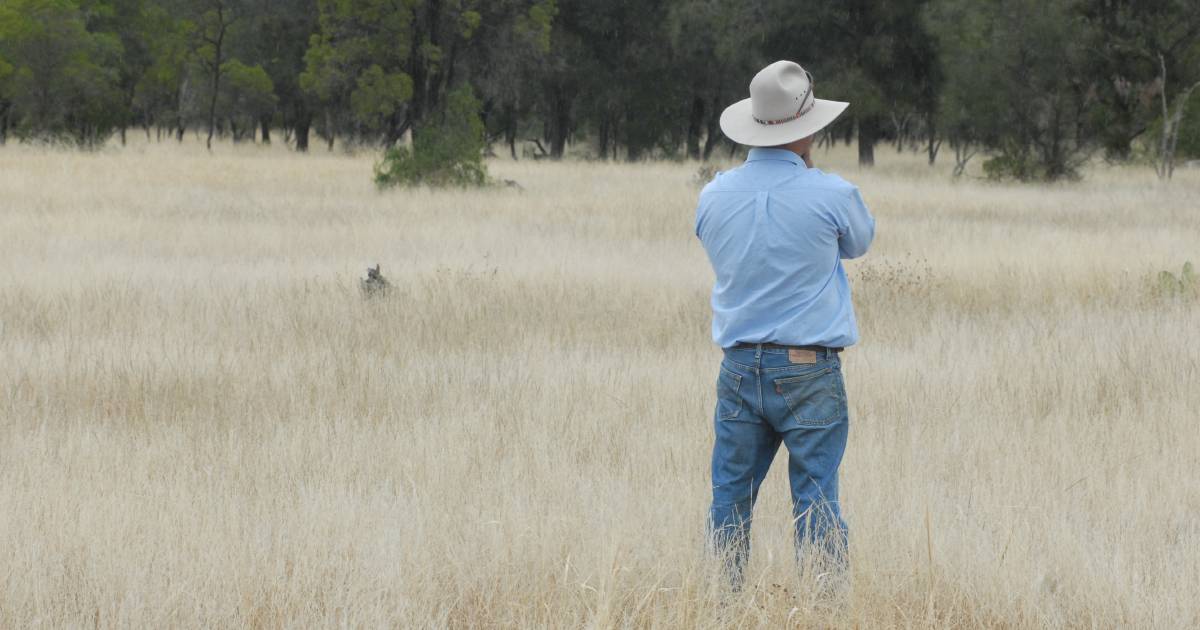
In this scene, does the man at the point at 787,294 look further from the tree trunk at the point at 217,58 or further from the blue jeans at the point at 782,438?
the tree trunk at the point at 217,58

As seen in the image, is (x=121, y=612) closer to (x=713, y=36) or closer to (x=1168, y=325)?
(x=1168, y=325)

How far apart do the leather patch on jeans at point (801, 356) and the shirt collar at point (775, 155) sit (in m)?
0.55

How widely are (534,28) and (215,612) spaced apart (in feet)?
113

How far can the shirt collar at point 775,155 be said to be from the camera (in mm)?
3613

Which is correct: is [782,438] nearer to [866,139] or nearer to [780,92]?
[780,92]

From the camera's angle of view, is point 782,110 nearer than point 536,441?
Yes

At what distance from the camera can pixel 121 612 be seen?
11.9ft

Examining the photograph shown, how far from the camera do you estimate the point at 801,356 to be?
3.49 m

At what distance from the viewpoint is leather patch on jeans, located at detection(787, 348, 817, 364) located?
348 centimetres

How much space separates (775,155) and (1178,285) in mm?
8542

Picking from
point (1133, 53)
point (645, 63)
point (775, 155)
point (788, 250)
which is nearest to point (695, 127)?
point (645, 63)

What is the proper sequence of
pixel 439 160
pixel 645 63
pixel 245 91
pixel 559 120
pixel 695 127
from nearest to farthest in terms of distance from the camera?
pixel 439 160
pixel 645 63
pixel 559 120
pixel 695 127
pixel 245 91

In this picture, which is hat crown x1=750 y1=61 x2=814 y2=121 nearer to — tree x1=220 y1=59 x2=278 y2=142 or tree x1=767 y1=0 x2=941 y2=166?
tree x1=767 y1=0 x2=941 y2=166

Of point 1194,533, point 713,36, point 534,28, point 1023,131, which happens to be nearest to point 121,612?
point 1194,533
